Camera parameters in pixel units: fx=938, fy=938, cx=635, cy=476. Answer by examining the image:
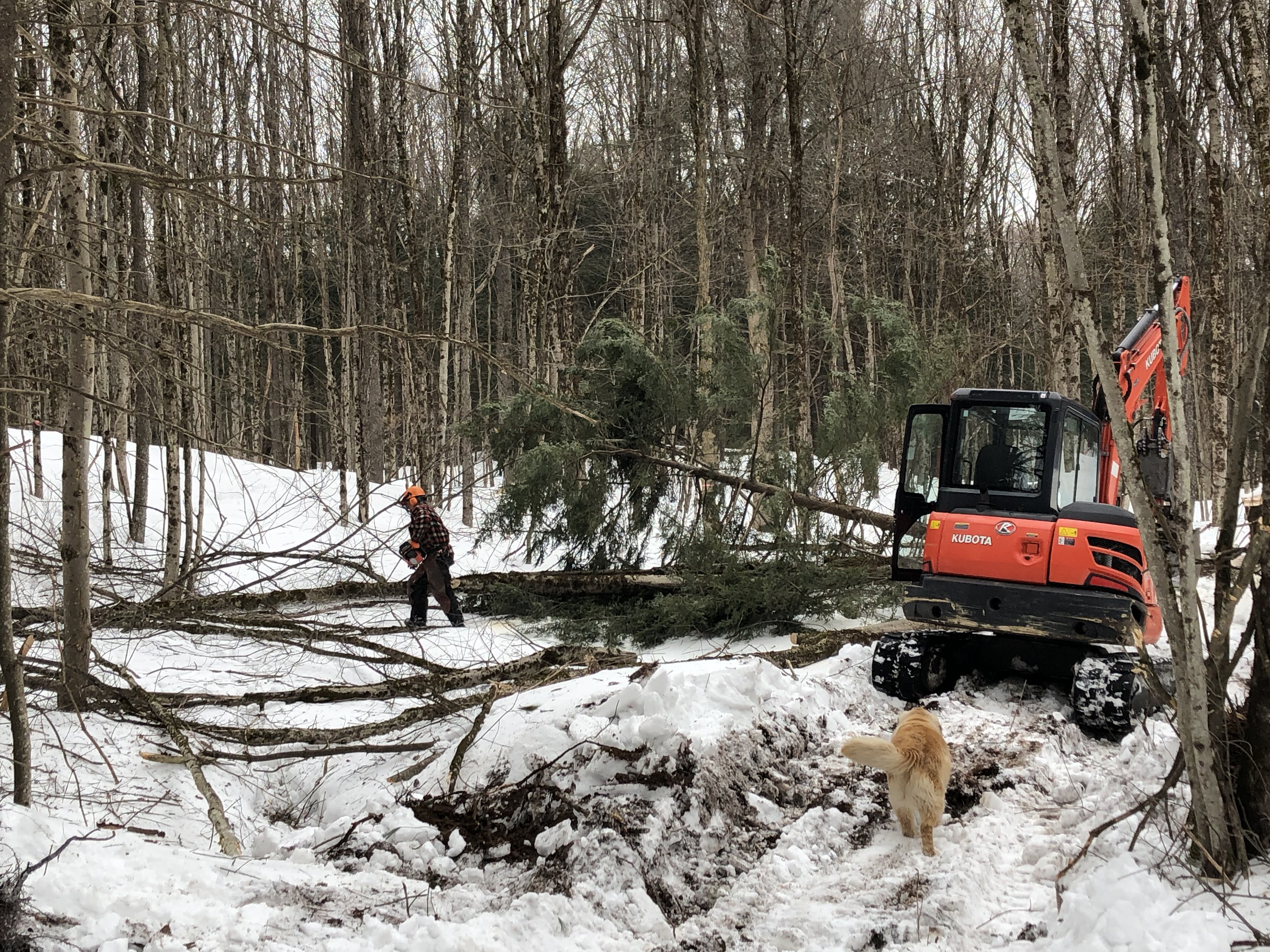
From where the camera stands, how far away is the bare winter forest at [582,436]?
382 centimetres

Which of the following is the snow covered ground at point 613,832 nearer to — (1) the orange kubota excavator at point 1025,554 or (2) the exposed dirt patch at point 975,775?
(2) the exposed dirt patch at point 975,775

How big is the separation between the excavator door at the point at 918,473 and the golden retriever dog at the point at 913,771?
9.20 feet

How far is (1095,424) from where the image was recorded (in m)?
7.73

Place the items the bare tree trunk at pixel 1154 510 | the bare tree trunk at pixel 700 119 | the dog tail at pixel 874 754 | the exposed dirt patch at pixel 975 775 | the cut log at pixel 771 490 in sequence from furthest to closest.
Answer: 1. the bare tree trunk at pixel 700 119
2. the cut log at pixel 771 490
3. the exposed dirt patch at pixel 975 775
4. the dog tail at pixel 874 754
5. the bare tree trunk at pixel 1154 510

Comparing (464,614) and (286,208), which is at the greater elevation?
(286,208)

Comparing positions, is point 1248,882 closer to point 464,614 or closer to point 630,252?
point 464,614

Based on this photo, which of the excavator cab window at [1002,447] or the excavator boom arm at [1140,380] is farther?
the excavator boom arm at [1140,380]

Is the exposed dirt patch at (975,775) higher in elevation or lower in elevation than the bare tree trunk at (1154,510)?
lower

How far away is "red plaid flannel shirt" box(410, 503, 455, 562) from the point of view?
34.3 feet

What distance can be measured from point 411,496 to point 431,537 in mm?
1102

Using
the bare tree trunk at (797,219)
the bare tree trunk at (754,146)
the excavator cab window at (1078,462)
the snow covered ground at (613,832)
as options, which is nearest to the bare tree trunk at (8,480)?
the snow covered ground at (613,832)

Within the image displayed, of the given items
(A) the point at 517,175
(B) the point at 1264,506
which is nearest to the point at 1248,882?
(B) the point at 1264,506

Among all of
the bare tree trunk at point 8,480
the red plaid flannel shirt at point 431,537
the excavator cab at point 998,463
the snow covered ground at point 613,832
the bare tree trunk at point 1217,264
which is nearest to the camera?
the snow covered ground at point 613,832

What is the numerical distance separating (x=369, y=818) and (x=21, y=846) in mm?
1580
